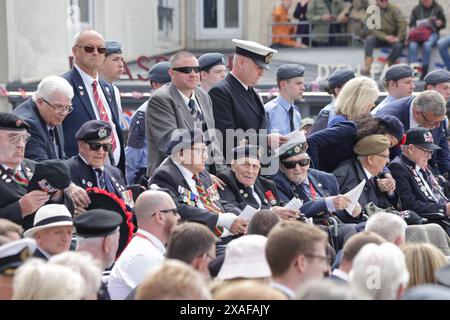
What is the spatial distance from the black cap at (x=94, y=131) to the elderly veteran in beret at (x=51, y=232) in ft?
4.19

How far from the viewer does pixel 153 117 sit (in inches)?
357

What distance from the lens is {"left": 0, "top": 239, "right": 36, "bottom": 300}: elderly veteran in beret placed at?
5691 millimetres

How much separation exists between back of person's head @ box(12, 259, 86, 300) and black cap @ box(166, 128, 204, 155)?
3.54 metres

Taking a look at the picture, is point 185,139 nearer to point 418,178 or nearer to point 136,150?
point 136,150

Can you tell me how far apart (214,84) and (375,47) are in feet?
31.8

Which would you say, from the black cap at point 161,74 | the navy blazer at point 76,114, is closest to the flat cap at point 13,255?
the navy blazer at point 76,114

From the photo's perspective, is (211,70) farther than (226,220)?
Yes

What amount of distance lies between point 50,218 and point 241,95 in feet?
10.2

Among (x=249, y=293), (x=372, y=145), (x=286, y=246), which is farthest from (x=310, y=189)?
(x=249, y=293)

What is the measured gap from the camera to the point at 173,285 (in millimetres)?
4738

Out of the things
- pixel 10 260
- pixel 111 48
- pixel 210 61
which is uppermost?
pixel 111 48

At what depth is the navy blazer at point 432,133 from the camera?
11.1 metres

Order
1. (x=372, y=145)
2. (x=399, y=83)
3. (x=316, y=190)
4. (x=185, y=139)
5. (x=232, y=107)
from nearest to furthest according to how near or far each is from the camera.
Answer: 1. (x=185, y=139)
2. (x=316, y=190)
3. (x=232, y=107)
4. (x=372, y=145)
5. (x=399, y=83)
